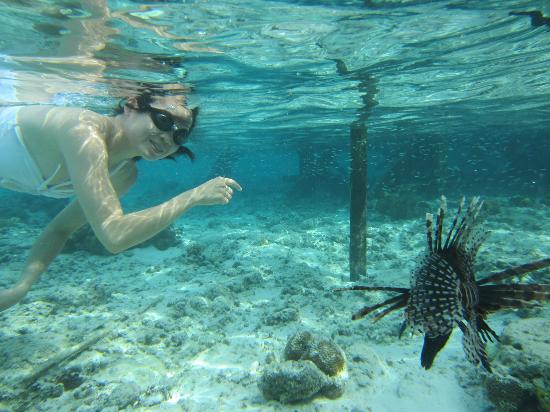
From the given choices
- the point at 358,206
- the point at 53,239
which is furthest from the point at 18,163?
the point at 358,206

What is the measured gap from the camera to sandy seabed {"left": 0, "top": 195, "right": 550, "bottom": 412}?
441 centimetres

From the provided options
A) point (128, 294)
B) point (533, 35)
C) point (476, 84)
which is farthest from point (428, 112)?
point (128, 294)

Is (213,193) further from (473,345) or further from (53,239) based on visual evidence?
(53,239)

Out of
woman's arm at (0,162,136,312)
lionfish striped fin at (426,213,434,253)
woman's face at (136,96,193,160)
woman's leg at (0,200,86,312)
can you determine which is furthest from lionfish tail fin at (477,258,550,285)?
woman's leg at (0,200,86,312)

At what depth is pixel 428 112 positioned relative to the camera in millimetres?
18297

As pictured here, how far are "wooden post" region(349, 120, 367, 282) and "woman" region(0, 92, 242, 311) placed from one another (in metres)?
6.31

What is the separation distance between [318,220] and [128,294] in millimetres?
11571

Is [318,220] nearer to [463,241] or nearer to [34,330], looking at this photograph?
[34,330]

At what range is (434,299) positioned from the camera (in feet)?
6.70

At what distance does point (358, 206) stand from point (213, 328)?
5522 mm

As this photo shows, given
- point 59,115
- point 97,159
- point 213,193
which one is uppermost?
point 59,115

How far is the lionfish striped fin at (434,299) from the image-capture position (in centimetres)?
200

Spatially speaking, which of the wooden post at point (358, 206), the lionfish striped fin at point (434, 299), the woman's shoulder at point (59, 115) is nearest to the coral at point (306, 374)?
the lionfish striped fin at point (434, 299)

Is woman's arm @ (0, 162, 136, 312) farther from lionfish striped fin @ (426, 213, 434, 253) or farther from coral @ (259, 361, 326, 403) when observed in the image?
lionfish striped fin @ (426, 213, 434, 253)
